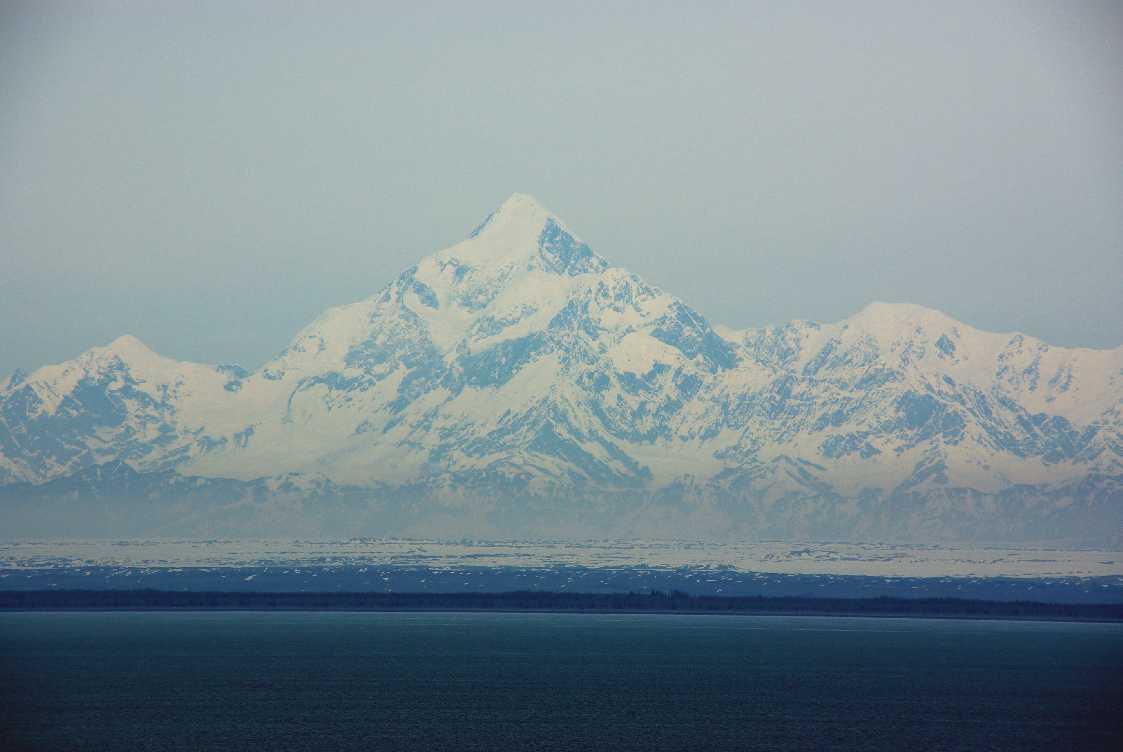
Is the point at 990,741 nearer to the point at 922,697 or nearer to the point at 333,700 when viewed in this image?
the point at 922,697

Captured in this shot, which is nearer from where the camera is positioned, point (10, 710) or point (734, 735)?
point (734, 735)

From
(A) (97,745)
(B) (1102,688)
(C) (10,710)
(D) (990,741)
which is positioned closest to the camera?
(A) (97,745)

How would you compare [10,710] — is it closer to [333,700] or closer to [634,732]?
[333,700]

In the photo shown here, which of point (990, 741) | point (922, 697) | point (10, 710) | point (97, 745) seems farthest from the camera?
point (922, 697)

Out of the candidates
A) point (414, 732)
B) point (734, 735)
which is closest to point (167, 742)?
point (414, 732)

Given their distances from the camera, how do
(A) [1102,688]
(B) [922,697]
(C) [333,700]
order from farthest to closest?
(A) [1102,688] → (B) [922,697] → (C) [333,700]

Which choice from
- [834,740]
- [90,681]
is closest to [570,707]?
[834,740]

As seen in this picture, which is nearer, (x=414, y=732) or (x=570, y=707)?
(x=414, y=732)

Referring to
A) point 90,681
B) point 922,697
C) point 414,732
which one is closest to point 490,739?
point 414,732

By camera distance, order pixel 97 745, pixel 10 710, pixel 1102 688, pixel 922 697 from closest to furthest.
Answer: pixel 97 745, pixel 10 710, pixel 922 697, pixel 1102 688
